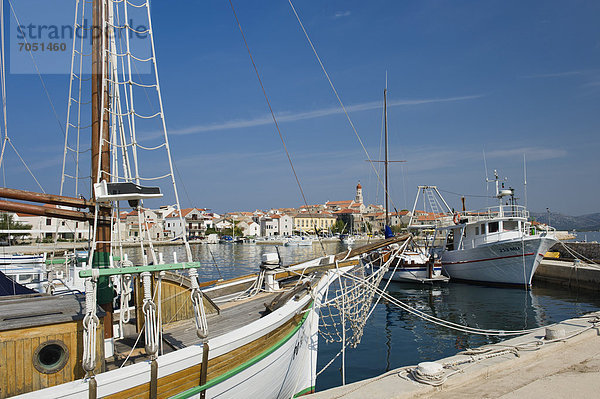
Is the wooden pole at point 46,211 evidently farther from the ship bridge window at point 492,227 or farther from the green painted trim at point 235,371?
the ship bridge window at point 492,227

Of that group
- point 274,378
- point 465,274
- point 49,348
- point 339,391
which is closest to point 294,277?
point 274,378

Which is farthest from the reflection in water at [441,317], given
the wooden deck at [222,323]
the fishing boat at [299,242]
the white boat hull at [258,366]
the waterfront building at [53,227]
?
the fishing boat at [299,242]

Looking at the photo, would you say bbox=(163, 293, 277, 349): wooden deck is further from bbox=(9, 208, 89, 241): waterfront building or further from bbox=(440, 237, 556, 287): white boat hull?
bbox=(440, 237, 556, 287): white boat hull

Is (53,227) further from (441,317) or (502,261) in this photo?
(502,261)

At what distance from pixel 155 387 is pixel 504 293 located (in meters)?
21.8

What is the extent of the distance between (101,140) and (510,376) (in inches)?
275

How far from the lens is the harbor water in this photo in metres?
11.1

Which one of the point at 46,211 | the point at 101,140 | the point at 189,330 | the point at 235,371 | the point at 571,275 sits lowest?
the point at 571,275

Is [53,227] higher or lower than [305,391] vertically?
higher

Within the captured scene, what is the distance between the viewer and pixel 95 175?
6324mm

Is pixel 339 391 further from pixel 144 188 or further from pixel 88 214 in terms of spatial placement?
pixel 88 214

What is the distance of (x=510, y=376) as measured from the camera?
607 cm

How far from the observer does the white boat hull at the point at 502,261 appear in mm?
22750

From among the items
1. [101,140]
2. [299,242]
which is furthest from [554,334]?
[299,242]
